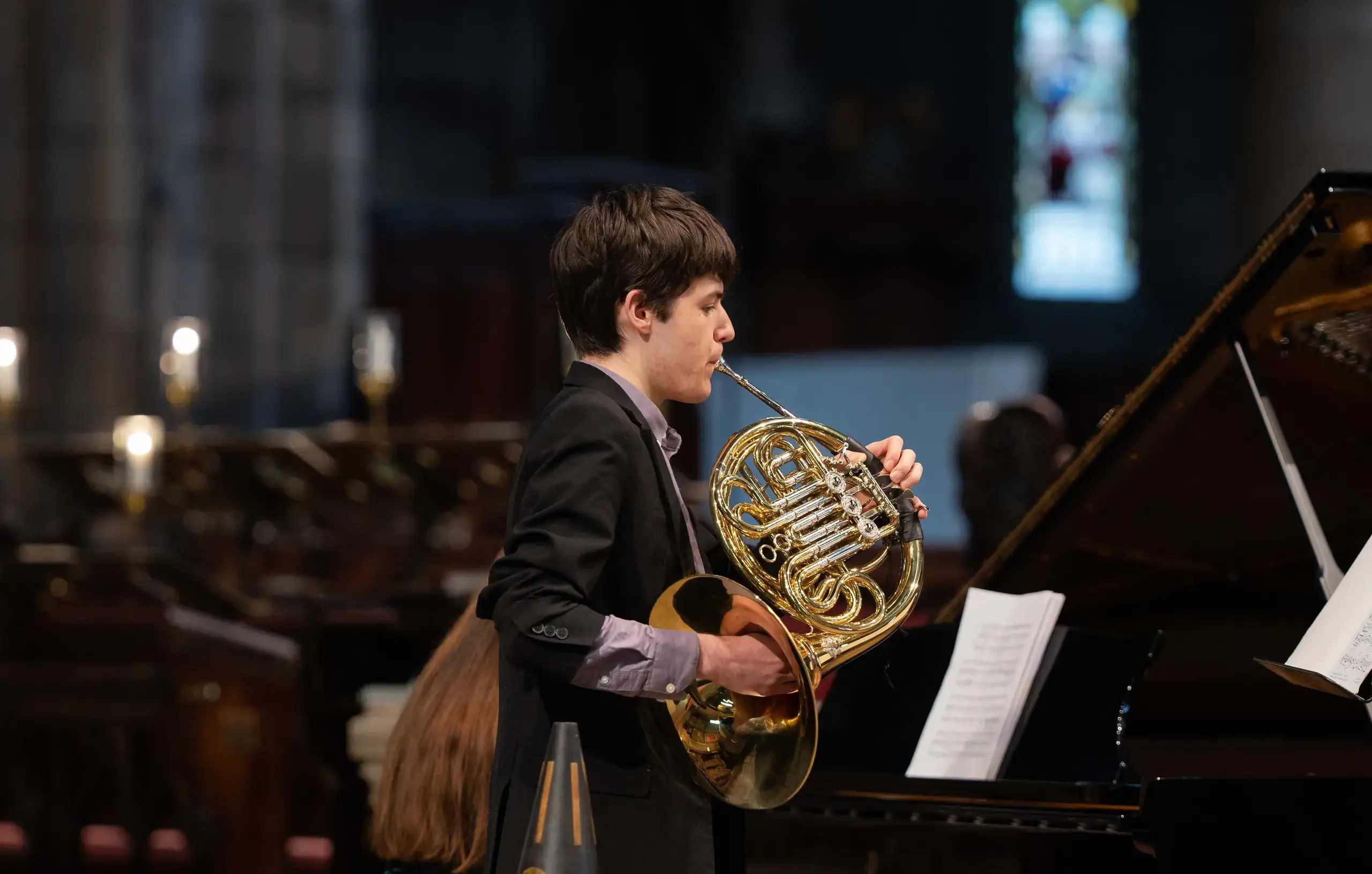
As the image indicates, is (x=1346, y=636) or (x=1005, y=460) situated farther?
(x=1005, y=460)

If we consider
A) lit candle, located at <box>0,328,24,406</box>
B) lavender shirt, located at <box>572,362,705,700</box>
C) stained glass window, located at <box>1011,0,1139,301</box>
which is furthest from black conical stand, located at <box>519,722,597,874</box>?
stained glass window, located at <box>1011,0,1139,301</box>

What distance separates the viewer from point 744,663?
2.07 metres

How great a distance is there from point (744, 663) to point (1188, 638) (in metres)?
1.81

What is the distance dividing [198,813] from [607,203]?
2.57 meters

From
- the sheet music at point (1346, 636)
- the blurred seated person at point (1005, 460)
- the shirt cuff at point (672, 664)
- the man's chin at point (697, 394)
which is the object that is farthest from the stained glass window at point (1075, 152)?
the shirt cuff at point (672, 664)

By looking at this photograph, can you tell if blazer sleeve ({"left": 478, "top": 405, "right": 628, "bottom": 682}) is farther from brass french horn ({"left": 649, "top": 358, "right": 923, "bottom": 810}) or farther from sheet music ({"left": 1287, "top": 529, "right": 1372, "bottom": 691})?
sheet music ({"left": 1287, "top": 529, "right": 1372, "bottom": 691})

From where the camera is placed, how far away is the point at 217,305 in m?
12.3

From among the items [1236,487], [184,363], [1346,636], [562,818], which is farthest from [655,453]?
[184,363]

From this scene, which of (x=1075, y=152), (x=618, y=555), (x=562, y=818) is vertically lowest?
(x=562, y=818)

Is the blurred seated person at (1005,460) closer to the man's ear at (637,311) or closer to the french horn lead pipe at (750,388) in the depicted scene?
the french horn lead pipe at (750,388)

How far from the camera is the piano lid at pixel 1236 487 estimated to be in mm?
2721

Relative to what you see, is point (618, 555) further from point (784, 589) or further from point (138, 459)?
point (138, 459)

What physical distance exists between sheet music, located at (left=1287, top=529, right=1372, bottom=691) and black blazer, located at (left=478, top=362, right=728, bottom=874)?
896 mm

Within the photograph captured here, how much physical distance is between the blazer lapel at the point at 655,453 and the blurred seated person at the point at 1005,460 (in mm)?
3498
